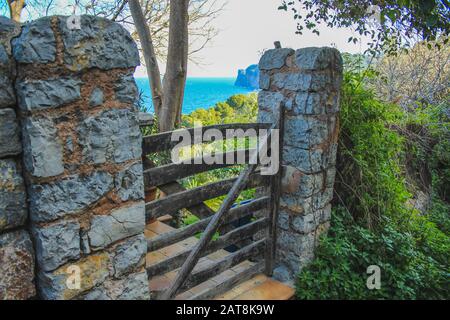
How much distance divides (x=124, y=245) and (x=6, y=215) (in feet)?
1.83

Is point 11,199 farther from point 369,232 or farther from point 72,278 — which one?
point 369,232

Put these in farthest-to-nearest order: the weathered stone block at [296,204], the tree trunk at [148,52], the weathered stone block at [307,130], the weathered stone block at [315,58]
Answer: the tree trunk at [148,52] → the weathered stone block at [296,204] → the weathered stone block at [307,130] → the weathered stone block at [315,58]

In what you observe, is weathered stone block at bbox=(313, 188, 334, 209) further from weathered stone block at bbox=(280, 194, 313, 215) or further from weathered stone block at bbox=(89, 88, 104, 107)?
weathered stone block at bbox=(89, 88, 104, 107)

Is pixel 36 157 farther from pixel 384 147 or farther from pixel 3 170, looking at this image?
pixel 384 147

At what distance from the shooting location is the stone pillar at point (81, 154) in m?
1.33

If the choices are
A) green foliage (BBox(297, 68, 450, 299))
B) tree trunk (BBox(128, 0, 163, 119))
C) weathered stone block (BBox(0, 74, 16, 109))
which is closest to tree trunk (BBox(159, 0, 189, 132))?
tree trunk (BBox(128, 0, 163, 119))

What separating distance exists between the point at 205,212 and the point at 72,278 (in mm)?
1180

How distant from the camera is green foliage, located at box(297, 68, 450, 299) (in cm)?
289

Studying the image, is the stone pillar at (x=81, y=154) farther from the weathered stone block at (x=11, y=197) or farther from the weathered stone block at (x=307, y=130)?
the weathered stone block at (x=307, y=130)

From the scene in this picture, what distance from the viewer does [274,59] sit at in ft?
9.45

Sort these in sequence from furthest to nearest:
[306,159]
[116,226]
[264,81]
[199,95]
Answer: [199,95], [264,81], [306,159], [116,226]

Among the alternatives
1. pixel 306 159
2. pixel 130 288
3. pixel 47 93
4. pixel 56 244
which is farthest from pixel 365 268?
pixel 47 93

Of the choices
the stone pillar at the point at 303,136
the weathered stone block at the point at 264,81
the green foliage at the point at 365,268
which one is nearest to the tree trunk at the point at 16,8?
the weathered stone block at the point at 264,81

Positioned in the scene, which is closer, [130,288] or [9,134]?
[9,134]
